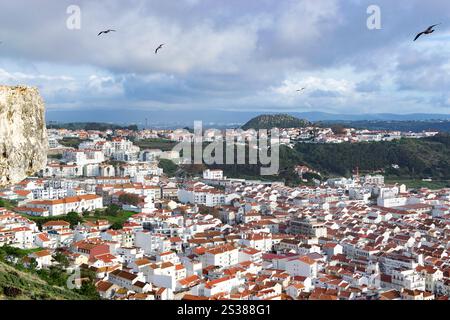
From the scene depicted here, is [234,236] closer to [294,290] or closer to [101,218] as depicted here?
[294,290]

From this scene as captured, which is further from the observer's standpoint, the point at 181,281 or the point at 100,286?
the point at 181,281

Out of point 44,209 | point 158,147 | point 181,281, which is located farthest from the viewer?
point 158,147

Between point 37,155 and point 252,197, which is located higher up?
point 37,155

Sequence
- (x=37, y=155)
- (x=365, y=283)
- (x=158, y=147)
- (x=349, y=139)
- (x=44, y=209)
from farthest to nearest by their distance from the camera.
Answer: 1. (x=349, y=139)
2. (x=158, y=147)
3. (x=44, y=209)
4. (x=365, y=283)
5. (x=37, y=155)

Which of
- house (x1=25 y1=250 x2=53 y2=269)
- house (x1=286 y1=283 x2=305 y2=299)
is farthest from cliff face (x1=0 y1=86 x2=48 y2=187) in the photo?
house (x1=25 y1=250 x2=53 y2=269)

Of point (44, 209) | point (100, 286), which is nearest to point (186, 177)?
point (44, 209)

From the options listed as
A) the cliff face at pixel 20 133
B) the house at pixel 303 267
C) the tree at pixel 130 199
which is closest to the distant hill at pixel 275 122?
the tree at pixel 130 199

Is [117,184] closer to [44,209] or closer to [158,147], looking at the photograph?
[44,209]
